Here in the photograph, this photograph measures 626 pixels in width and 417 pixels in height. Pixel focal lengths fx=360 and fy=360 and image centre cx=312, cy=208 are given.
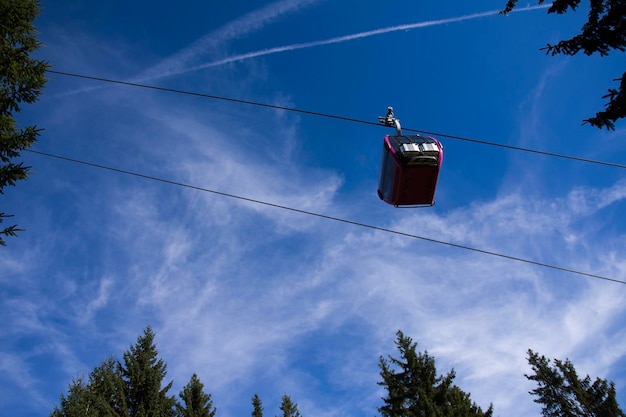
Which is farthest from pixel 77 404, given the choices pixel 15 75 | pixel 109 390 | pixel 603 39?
pixel 603 39

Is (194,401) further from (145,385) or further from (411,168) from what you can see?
(411,168)

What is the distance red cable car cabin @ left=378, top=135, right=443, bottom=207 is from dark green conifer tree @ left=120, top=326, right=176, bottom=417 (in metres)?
21.1

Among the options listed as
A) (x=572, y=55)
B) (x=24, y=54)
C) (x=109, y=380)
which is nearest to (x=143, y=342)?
(x=109, y=380)

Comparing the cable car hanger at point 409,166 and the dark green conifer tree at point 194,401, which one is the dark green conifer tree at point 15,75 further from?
the dark green conifer tree at point 194,401

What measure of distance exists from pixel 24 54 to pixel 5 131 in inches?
94.1

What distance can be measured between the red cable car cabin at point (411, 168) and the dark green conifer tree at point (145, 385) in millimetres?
21089

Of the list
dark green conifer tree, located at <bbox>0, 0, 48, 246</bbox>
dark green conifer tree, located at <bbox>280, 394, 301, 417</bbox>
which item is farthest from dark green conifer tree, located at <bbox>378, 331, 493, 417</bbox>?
dark green conifer tree, located at <bbox>0, 0, 48, 246</bbox>

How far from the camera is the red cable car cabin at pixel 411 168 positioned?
7.95 m

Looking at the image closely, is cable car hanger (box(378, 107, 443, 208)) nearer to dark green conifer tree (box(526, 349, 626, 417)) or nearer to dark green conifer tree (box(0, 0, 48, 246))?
dark green conifer tree (box(0, 0, 48, 246))

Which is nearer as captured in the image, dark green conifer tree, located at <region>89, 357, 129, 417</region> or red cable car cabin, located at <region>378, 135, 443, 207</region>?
red cable car cabin, located at <region>378, 135, 443, 207</region>

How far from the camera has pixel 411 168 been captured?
798cm

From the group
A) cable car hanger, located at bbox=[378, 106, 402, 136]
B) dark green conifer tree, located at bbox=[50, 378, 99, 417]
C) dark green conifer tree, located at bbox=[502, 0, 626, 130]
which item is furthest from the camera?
dark green conifer tree, located at bbox=[50, 378, 99, 417]

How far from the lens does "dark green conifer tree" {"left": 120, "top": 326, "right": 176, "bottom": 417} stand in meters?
21.8

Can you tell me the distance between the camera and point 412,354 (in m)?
22.4
